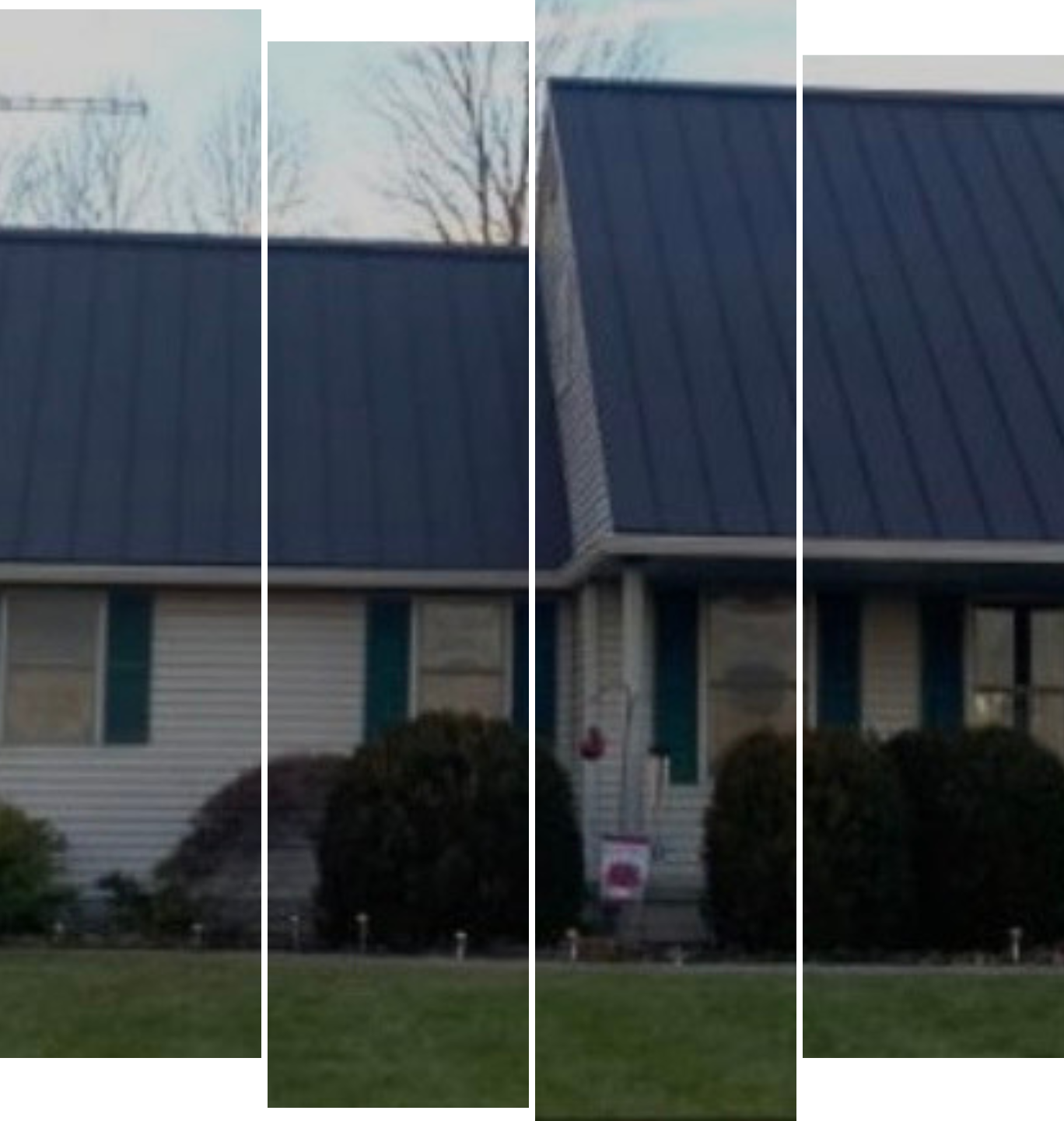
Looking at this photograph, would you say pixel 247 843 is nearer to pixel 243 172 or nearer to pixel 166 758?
pixel 166 758

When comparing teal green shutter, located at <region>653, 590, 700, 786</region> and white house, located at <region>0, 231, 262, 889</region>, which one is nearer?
teal green shutter, located at <region>653, 590, 700, 786</region>

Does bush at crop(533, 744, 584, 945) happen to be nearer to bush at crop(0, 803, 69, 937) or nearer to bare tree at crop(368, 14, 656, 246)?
bush at crop(0, 803, 69, 937)

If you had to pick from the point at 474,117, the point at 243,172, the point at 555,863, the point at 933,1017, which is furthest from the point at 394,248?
the point at 933,1017

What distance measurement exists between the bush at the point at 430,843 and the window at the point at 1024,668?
2.68m

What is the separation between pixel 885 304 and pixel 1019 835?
3327mm

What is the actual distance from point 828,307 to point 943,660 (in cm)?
202

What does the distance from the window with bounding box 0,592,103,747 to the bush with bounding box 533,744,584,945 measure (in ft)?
8.89

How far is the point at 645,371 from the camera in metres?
12.8

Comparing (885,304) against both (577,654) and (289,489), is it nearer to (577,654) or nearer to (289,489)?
(577,654)

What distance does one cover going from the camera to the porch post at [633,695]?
480 inches

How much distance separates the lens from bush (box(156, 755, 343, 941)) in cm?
1245

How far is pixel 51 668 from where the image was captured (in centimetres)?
1305

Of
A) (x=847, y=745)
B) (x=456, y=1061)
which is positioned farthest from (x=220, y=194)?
(x=456, y=1061)

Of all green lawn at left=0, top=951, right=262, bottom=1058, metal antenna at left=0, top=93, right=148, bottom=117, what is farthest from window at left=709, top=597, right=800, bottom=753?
metal antenna at left=0, top=93, right=148, bottom=117
